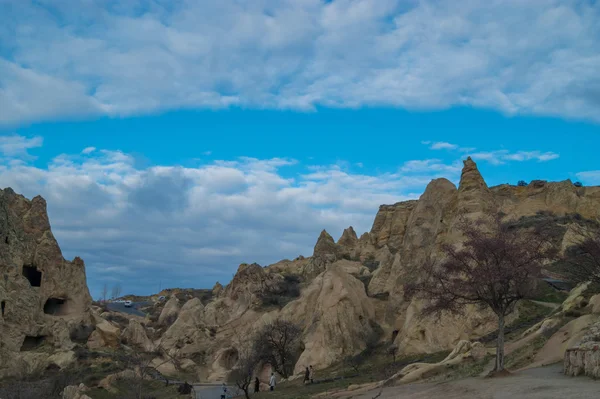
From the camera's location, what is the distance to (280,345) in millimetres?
40000

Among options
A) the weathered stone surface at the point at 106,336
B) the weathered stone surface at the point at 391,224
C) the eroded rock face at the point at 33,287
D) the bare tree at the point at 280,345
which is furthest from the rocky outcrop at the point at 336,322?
the weathered stone surface at the point at 391,224

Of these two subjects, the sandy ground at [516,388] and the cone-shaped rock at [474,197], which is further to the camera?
the cone-shaped rock at [474,197]

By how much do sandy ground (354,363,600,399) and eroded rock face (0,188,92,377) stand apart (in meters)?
28.9

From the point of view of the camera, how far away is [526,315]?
31.7 metres

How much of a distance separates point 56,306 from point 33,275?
3.76m

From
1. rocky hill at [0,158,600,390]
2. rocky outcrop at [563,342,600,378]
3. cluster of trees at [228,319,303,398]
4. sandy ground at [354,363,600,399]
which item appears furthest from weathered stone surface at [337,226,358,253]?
rocky outcrop at [563,342,600,378]

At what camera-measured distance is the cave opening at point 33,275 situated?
45250 mm

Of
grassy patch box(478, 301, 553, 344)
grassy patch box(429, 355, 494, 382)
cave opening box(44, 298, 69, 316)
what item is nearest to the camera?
grassy patch box(429, 355, 494, 382)

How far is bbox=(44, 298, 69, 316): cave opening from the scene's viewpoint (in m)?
47.4

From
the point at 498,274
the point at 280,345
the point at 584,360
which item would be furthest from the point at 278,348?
the point at 584,360

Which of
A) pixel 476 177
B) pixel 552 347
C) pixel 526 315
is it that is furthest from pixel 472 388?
pixel 476 177

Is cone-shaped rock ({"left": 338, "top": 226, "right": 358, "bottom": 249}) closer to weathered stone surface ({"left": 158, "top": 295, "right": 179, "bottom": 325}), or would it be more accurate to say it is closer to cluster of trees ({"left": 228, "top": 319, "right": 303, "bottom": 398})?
weathered stone surface ({"left": 158, "top": 295, "right": 179, "bottom": 325})

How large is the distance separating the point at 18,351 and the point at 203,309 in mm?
23867

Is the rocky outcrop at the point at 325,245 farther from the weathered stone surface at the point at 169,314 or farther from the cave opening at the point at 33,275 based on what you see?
the cave opening at the point at 33,275
